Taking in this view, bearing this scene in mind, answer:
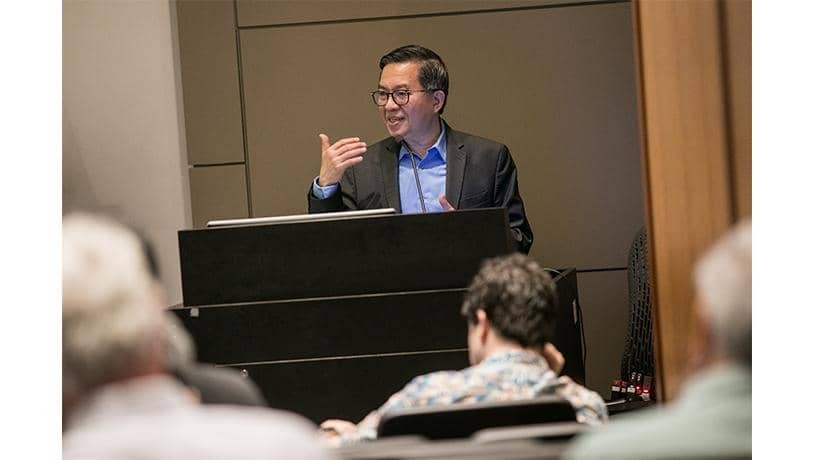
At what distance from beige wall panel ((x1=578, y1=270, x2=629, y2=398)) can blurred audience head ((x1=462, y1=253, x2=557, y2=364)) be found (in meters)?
1.60

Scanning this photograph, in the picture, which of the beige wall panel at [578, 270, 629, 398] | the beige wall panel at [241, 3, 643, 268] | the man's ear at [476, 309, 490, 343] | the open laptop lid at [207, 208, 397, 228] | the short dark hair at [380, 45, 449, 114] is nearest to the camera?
the man's ear at [476, 309, 490, 343]

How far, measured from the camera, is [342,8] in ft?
14.1

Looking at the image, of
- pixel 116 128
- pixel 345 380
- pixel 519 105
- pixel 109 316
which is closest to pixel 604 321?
pixel 519 105

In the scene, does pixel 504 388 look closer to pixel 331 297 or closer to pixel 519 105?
pixel 331 297

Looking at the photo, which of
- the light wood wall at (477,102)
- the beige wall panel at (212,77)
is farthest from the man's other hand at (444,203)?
the light wood wall at (477,102)

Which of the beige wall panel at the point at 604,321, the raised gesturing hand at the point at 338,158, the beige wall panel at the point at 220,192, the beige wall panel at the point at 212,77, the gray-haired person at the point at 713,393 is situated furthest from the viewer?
the beige wall panel at the point at 220,192

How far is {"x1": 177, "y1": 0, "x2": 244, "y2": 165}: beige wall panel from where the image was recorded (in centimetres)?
399

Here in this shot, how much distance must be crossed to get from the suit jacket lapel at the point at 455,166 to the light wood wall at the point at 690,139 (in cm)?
61

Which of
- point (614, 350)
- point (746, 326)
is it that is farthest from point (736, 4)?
point (614, 350)

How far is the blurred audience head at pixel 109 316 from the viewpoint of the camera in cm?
198

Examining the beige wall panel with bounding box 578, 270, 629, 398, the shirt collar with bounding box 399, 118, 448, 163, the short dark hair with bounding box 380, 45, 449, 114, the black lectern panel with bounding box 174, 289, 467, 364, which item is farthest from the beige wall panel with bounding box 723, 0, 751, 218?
the beige wall panel with bounding box 578, 270, 629, 398

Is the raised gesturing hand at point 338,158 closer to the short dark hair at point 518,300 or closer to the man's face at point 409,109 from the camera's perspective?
the man's face at point 409,109

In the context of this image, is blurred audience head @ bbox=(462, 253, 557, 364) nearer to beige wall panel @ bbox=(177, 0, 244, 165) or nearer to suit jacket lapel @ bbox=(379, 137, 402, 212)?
suit jacket lapel @ bbox=(379, 137, 402, 212)

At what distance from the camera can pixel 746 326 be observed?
1.96 metres
